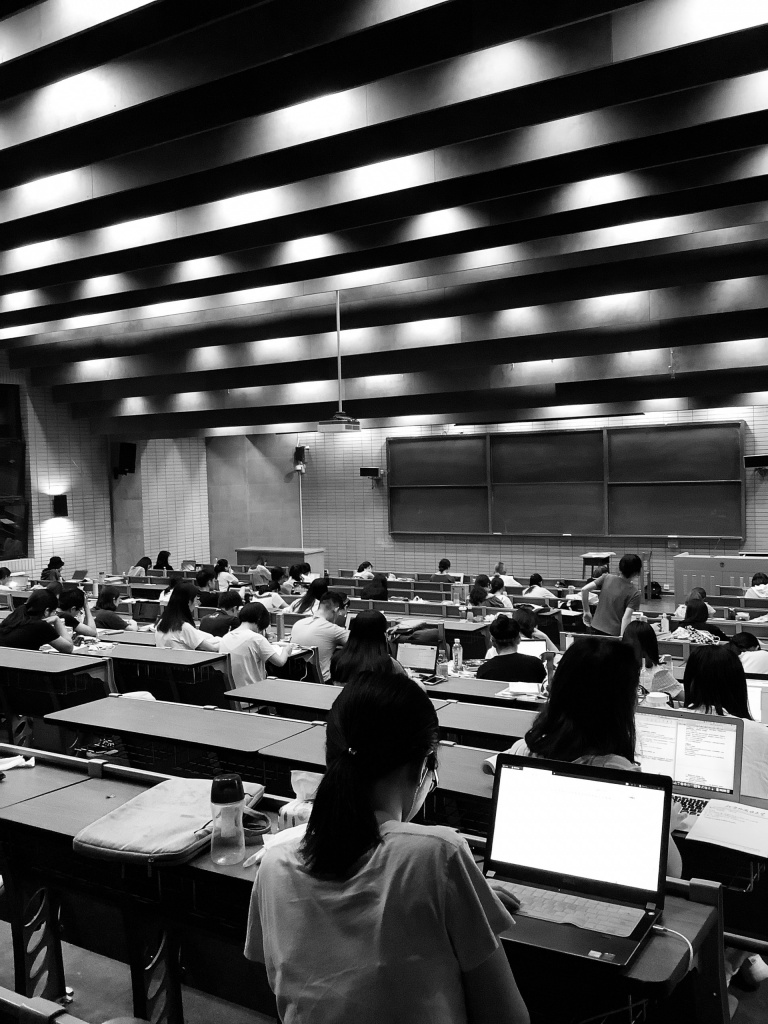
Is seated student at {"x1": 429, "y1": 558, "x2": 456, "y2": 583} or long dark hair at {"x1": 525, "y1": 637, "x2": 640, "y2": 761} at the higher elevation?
long dark hair at {"x1": 525, "y1": 637, "x2": 640, "y2": 761}

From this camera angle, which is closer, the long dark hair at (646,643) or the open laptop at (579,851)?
the open laptop at (579,851)

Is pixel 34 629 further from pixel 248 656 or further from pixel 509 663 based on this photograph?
pixel 509 663

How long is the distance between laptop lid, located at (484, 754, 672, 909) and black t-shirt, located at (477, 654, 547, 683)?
3268 millimetres

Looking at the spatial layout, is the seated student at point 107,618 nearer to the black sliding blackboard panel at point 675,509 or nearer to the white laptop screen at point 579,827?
the white laptop screen at point 579,827

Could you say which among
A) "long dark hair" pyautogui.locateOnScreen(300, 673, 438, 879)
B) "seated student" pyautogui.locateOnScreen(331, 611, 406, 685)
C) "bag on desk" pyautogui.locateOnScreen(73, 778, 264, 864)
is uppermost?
"long dark hair" pyautogui.locateOnScreen(300, 673, 438, 879)

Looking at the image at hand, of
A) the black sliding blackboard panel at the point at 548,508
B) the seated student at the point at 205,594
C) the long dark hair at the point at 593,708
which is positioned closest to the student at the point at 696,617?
the seated student at the point at 205,594

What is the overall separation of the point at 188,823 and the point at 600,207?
498 cm

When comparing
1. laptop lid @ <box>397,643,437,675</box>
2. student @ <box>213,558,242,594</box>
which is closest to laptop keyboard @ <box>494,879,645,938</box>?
laptop lid @ <box>397,643,437,675</box>

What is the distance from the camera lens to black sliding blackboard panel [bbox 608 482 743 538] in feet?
50.5

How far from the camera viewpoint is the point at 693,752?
10.5 feet

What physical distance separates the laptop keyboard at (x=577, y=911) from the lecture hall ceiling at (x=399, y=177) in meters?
3.30

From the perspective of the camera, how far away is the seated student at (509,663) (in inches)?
217

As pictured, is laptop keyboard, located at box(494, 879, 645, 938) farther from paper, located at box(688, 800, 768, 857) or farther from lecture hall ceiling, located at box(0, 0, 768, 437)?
lecture hall ceiling, located at box(0, 0, 768, 437)

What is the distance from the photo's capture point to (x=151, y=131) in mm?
4715
